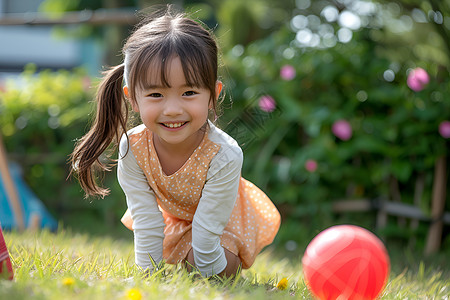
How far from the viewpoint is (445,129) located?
11.1 feet

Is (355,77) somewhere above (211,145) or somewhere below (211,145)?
below

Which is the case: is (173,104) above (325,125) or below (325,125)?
above

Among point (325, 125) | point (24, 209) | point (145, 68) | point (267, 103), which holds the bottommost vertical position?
point (24, 209)

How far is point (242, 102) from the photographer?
4.28 metres

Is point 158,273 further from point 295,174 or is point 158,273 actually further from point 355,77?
point 355,77

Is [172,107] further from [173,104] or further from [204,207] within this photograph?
[204,207]

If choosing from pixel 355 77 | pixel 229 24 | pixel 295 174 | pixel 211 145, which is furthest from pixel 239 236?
pixel 229 24

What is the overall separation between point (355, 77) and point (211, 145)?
2096 mm

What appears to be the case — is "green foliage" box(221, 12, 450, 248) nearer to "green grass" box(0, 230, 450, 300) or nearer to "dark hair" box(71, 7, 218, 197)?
"green grass" box(0, 230, 450, 300)

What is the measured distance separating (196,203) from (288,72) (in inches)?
81.8

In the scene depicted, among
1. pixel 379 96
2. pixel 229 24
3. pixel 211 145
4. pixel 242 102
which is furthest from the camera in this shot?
pixel 229 24

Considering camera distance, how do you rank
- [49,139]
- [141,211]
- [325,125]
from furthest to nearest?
[49,139] < [325,125] < [141,211]

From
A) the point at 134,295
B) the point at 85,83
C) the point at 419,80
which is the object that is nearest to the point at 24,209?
the point at 85,83

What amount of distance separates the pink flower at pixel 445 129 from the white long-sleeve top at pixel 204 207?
6.06 ft
